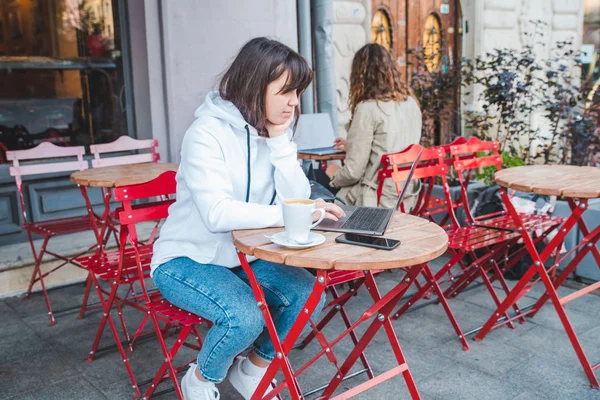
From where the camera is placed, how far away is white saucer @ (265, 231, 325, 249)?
2.04 meters

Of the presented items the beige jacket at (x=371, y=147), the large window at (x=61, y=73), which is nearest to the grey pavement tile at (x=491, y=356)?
the beige jacket at (x=371, y=147)

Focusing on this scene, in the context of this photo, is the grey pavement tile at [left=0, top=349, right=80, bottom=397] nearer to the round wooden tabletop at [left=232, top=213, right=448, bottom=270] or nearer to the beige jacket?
the round wooden tabletop at [left=232, top=213, right=448, bottom=270]

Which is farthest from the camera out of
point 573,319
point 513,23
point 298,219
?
point 513,23

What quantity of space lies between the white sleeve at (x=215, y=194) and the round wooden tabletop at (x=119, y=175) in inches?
46.5

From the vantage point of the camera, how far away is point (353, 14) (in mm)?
6426

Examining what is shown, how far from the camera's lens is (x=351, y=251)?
2.02 meters

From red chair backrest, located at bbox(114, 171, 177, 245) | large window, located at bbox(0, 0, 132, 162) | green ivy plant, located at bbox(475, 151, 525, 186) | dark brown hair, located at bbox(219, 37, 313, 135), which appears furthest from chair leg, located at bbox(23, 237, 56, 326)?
green ivy plant, located at bbox(475, 151, 525, 186)

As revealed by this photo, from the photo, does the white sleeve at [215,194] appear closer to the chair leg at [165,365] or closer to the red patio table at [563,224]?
the chair leg at [165,365]

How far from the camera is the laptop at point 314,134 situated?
4.97 meters

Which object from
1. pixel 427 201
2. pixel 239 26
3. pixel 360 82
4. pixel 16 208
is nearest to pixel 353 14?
pixel 239 26

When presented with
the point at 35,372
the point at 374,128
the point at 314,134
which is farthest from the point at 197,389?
the point at 314,134

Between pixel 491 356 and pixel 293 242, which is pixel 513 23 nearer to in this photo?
pixel 491 356

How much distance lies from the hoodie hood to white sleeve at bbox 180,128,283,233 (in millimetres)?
113

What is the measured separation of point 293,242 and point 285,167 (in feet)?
2.01
